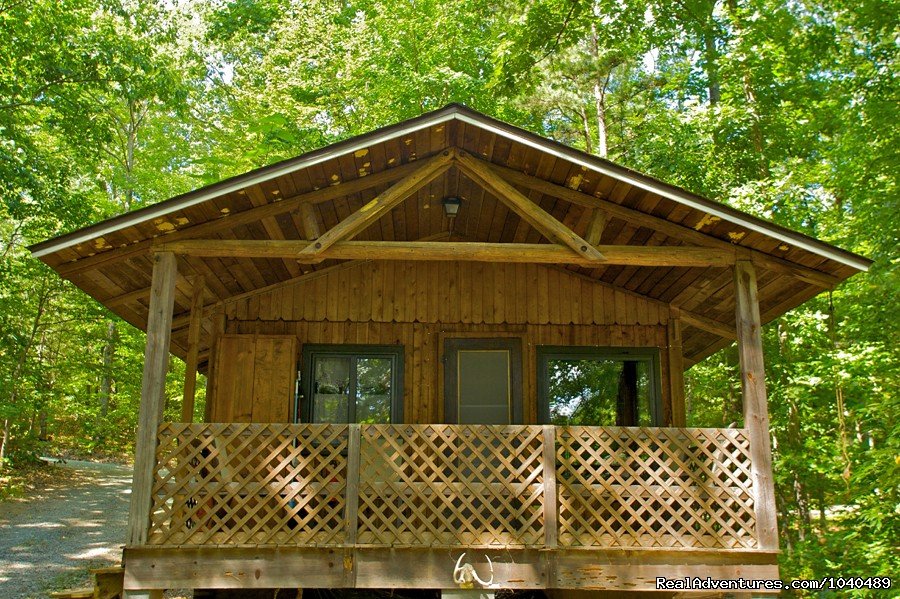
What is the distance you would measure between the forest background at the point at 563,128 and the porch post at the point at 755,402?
67.7 inches

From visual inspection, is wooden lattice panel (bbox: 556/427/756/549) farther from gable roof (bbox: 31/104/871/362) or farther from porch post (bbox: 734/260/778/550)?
gable roof (bbox: 31/104/871/362)

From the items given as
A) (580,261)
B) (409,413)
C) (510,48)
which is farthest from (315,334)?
(510,48)

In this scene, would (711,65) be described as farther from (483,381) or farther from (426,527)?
(426,527)

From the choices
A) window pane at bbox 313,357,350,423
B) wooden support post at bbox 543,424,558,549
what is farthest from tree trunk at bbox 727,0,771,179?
wooden support post at bbox 543,424,558,549

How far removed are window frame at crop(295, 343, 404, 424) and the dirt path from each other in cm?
419

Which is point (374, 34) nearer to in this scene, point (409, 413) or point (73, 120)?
point (73, 120)

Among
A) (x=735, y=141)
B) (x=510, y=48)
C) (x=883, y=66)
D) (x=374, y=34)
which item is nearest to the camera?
(x=883, y=66)

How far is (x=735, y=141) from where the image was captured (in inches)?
696

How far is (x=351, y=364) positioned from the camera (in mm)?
9914

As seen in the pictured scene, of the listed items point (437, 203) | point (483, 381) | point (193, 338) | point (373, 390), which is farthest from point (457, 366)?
point (193, 338)

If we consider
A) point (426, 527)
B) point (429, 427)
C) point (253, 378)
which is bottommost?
point (426, 527)

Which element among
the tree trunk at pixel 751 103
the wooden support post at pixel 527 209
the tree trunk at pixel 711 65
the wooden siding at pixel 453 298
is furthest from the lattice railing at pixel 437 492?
the tree trunk at pixel 711 65

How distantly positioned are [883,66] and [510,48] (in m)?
6.71

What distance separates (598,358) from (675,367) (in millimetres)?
1048
